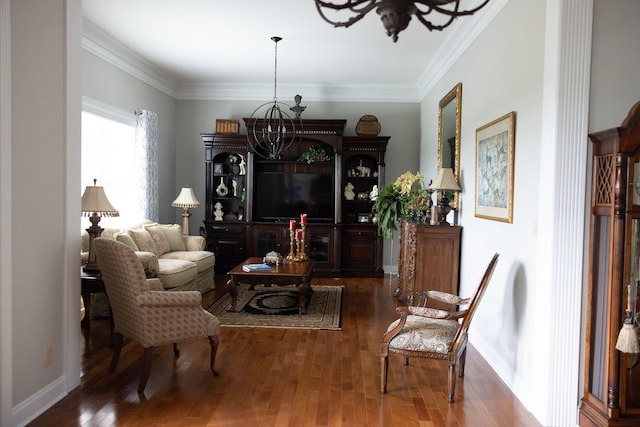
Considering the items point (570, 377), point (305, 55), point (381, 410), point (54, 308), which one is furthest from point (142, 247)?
point (570, 377)

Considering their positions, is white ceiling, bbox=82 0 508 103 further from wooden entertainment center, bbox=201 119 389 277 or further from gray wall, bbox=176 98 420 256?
wooden entertainment center, bbox=201 119 389 277

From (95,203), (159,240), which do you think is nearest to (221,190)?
(159,240)

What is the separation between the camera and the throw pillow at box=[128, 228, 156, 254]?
566 centimetres

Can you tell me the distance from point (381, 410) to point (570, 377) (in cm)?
117

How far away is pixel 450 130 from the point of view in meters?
5.71

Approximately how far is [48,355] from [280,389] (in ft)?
5.08

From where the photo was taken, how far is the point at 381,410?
3.10 meters

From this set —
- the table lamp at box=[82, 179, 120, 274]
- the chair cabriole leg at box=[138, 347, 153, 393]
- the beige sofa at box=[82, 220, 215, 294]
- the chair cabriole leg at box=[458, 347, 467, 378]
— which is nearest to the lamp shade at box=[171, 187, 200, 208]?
the beige sofa at box=[82, 220, 215, 294]

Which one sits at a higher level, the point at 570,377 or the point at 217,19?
the point at 217,19

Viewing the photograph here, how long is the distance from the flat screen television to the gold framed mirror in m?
2.36

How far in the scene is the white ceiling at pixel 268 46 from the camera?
4766 millimetres

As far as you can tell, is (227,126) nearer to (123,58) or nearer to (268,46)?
(123,58)

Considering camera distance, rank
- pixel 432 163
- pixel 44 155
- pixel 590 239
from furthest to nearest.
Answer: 1. pixel 432 163
2. pixel 44 155
3. pixel 590 239

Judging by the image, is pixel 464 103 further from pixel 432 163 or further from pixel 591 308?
pixel 591 308
